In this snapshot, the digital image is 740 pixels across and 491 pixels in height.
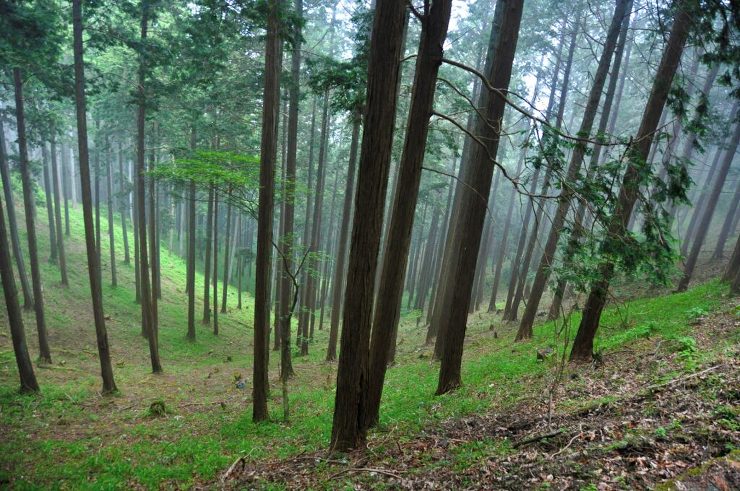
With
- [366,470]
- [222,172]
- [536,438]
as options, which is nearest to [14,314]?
[222,172]

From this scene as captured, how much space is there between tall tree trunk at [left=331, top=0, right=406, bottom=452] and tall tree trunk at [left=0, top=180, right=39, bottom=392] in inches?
388

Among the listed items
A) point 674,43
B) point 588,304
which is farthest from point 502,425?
point 674,43

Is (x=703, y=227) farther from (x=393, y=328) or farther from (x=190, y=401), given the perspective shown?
(x=190, y=401)

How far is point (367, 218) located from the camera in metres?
5.25

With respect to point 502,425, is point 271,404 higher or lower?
lower

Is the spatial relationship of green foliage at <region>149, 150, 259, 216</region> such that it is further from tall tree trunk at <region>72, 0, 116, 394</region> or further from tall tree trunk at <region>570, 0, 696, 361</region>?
tall tree trunk at <region>570, 0, 696, 361</region>

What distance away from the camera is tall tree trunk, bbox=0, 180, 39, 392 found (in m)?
10.4

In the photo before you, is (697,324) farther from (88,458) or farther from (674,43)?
(88,458)

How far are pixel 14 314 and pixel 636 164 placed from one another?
14.8 metres

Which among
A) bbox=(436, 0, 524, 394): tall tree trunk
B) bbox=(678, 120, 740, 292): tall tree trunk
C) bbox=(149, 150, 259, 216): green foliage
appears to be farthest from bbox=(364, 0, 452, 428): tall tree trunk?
bbox=(678, 120, 740, 292): tall tree trunk

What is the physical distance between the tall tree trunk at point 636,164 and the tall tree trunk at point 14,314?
1317 centimetres

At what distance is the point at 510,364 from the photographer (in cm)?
1017

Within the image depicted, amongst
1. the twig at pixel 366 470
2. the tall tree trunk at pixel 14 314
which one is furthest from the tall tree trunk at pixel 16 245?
the twig at pixel 366 470

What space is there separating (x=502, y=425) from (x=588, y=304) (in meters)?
3.60
